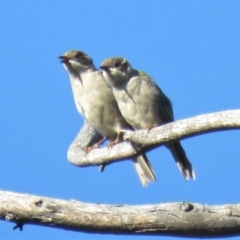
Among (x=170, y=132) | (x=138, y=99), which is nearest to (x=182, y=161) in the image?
(x=138, y=99)

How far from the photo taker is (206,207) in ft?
17.8

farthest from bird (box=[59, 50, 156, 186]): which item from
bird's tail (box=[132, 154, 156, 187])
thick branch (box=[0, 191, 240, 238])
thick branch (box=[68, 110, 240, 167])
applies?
thick branch (box=[0, 191, 240, 238])

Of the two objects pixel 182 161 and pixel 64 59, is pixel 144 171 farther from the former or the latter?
pixel 64 59

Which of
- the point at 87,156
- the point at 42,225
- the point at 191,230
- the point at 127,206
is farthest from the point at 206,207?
the point at 87,156

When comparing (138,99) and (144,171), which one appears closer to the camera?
(138,99)

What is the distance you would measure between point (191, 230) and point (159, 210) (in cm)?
27

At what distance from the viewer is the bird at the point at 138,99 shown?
877 centimetres

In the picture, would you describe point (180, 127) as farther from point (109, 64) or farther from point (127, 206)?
point (109, 64)

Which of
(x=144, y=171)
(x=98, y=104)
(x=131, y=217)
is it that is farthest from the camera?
(x=98, y=104)

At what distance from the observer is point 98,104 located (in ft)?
30.3

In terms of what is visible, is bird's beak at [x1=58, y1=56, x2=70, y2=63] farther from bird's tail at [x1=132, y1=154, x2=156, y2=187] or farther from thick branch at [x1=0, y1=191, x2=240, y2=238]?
thick branch at [x1=0, y1=191, x2=240, y2=238]

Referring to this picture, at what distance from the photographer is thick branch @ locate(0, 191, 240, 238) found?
5367 millimetres

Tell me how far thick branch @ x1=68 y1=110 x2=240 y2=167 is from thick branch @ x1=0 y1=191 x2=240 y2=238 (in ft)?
1.98

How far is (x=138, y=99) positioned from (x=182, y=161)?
2.98 ft
